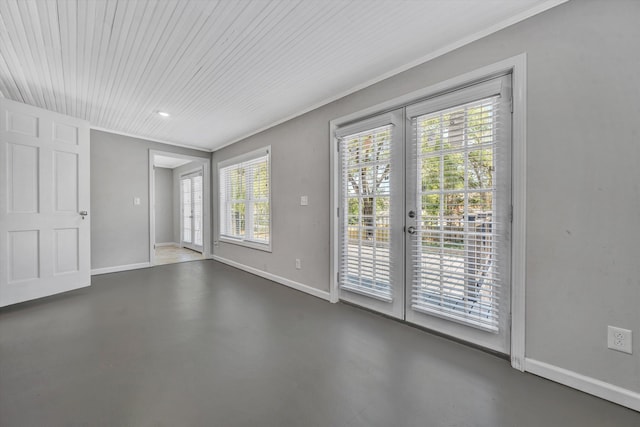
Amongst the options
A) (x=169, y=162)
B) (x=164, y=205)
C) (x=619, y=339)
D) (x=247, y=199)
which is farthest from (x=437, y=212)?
(x=164, y=205)

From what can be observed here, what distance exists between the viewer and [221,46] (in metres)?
2.04

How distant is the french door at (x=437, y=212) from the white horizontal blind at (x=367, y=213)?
11mm

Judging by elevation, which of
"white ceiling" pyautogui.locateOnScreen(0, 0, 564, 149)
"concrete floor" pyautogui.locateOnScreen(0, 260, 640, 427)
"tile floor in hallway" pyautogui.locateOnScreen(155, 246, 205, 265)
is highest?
"white ceiling" pyautogui.locateOnScreen(0, 0, 564, 149)

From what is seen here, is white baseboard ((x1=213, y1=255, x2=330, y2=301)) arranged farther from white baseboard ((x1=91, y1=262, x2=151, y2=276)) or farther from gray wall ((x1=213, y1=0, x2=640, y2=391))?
gray wall ((x1=213, y1=0, x2=640, y2=391))

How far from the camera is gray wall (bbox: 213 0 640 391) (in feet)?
4.61

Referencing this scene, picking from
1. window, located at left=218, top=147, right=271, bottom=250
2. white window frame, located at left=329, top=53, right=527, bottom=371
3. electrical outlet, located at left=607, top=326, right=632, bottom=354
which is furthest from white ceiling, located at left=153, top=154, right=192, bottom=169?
electrical outlet, located at left=607, top=326, right=632, bottom=354

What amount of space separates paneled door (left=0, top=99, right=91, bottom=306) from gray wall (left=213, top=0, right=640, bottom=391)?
4515 mm

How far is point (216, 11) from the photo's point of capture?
1.67m

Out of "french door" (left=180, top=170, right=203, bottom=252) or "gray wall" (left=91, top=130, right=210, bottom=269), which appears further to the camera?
"french door" (left=180, top=170, right=203, bottom=252)

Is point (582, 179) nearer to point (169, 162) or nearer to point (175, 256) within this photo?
point (175, 256)

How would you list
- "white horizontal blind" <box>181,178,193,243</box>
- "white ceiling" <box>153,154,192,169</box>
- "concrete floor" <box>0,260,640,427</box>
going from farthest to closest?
"white horizontal blind" <box>181,178,193,243</box>
"white ceiling" <box>153,154,192,169</box>
"concrete floor" <box>0,260,640,427</box>

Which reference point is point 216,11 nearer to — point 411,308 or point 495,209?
point 495,209

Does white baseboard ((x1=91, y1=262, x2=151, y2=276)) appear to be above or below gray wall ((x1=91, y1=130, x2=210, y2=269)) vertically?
below

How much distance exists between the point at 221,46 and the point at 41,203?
2857mm
